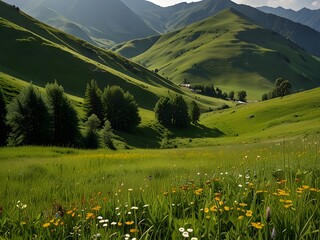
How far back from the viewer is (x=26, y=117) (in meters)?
55.0

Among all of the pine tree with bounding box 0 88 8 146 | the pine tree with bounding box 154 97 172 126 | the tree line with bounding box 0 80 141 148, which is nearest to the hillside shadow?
the pine tree with bounding box 154 97 172 126

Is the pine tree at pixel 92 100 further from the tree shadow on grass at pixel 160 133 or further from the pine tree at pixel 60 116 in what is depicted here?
the pine tree at pixel 60 116

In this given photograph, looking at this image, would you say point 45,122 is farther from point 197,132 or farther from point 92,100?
point 197,132

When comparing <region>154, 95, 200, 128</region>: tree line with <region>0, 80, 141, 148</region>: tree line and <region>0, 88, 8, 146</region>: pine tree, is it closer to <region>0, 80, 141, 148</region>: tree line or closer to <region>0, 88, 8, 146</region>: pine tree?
<region>0, 80, 141, 148</region>: tree line

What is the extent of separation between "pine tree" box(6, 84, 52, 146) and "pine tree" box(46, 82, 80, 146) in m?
6.99

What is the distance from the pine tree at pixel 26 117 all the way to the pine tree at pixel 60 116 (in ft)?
22.9

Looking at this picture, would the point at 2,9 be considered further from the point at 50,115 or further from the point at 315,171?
the point at 315,171

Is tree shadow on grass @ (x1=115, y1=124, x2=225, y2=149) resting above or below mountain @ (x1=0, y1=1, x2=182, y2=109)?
below

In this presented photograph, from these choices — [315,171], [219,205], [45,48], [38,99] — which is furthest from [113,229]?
[45,48]

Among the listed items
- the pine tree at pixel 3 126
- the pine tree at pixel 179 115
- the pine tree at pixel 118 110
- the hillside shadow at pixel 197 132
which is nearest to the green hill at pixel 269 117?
the hillside shadow at pixel 197 132

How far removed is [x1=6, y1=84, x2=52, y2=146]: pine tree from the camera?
2158 inches

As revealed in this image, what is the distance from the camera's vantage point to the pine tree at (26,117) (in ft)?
180

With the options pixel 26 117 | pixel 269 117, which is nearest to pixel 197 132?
pixel 269 117

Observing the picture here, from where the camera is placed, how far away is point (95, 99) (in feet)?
335
